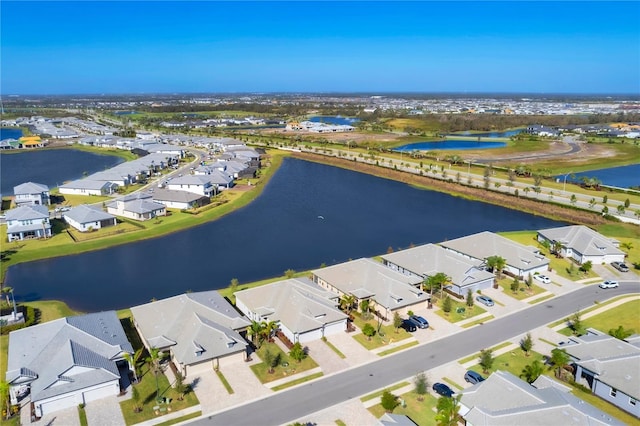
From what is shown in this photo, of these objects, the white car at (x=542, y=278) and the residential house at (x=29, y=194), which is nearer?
the white car at (x=542, y=278)

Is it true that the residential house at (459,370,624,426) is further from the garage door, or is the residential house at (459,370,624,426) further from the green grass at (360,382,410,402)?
the garage door

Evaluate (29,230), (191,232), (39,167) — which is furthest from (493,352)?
(39,167)

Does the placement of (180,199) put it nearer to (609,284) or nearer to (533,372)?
(533,372)

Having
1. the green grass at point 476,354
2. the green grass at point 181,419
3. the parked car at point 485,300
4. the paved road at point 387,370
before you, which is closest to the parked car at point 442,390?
the paved road at point 387,370

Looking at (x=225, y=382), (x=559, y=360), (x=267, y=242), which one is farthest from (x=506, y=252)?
(x=225, y=382)

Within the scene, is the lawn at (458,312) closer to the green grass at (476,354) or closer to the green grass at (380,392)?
the green grass at (476,354)

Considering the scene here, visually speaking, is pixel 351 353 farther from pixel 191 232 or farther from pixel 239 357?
pixel 191 232
